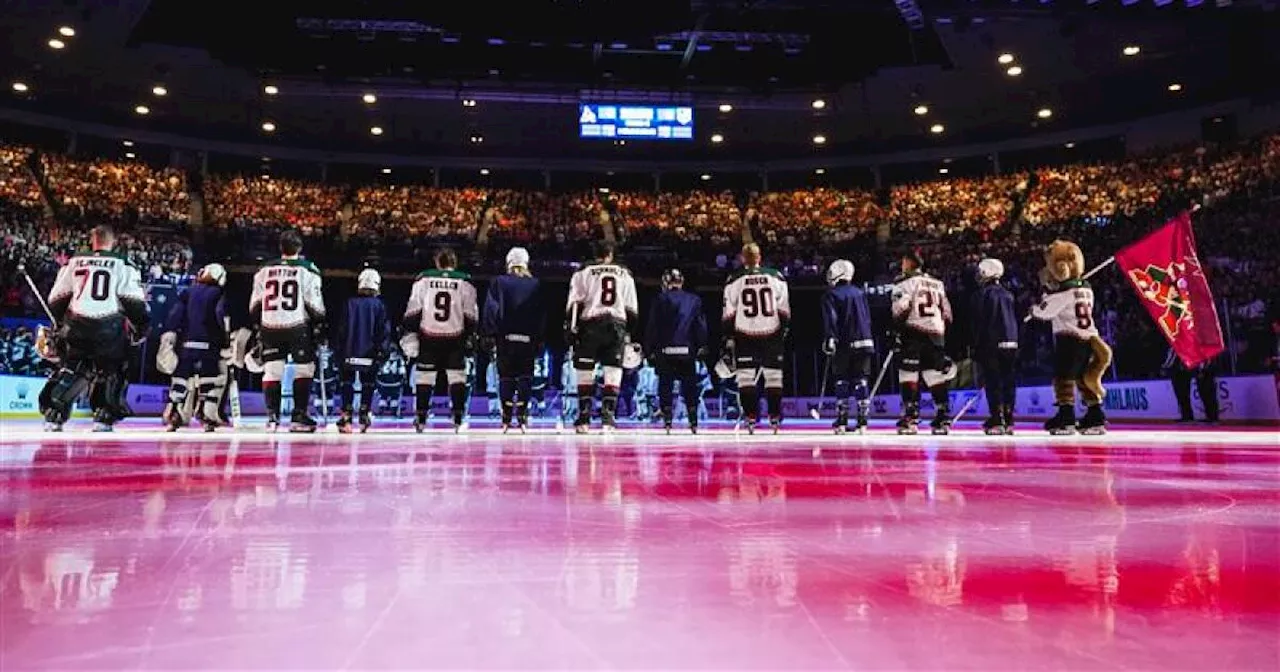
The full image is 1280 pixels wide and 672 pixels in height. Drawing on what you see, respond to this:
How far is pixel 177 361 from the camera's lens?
26.9ft

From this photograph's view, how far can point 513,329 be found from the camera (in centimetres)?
803

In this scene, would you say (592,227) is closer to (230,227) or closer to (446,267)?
(230,227)

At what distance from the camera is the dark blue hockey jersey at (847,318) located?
8.31 meters

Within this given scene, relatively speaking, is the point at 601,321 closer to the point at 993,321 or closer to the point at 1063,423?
the point at 993,321

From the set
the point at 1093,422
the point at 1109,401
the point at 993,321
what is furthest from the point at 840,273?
the point at 1109,401

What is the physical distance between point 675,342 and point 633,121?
36.0 ft

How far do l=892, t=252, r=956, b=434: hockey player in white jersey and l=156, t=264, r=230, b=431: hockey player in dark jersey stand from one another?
6636mm

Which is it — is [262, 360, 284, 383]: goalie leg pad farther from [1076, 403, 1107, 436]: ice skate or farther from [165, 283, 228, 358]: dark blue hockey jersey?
[1076, 403, 1107, 436]: ice skate

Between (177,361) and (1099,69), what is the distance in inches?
782

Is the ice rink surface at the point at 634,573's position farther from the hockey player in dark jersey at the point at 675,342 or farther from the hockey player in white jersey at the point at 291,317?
the hockey player in dark jersey at the point at 675,342

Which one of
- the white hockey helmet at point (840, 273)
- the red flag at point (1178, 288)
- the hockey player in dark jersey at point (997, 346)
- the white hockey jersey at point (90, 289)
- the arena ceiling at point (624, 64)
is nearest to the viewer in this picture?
the white hockey jersey at point (90, 289)

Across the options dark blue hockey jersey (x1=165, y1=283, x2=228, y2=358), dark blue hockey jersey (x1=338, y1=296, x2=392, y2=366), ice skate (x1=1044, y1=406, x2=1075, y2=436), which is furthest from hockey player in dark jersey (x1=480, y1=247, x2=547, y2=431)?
ice skate (x1=1044, y1=406, x2=1075, y2=436)

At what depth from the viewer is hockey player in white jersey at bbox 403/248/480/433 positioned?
768cm

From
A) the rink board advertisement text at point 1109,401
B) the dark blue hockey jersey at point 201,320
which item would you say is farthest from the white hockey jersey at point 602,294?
the rink board advertisement text at point 1109,401
